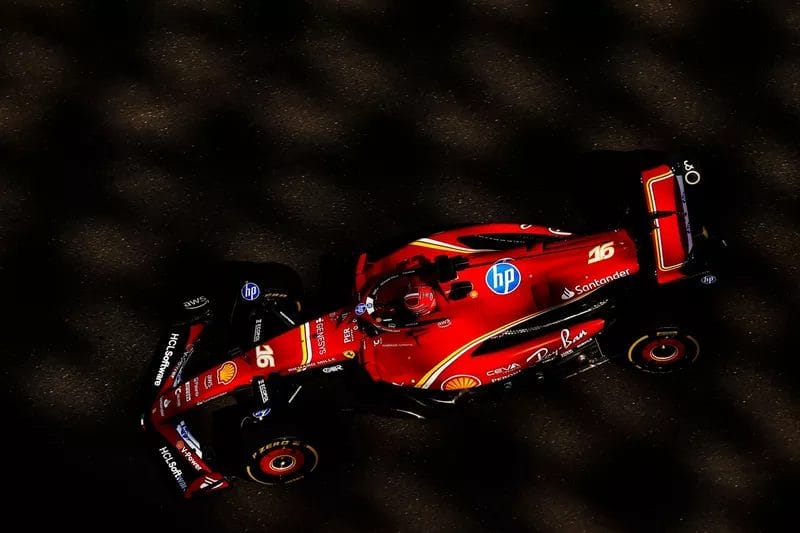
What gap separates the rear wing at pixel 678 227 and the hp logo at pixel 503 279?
76cm

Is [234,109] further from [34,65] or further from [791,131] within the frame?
[791,131]

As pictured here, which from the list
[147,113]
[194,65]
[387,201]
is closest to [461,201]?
[387,201]

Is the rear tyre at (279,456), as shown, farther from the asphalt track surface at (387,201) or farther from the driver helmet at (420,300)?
the driver helmet at (420,300)

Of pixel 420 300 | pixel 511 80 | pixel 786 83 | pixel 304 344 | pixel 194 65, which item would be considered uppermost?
pixel 194 65

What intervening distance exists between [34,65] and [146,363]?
2440mm

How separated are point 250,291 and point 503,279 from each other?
59.7 inches

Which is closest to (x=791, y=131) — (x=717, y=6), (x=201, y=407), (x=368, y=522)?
(x=717, y=6)

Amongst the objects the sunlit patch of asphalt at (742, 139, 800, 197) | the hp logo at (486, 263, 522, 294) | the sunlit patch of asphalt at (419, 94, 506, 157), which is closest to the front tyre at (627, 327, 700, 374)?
the hp logo at (486, 263, 522, 294)

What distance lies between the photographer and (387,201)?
5945 millimetres

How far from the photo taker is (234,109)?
6242 millimetres

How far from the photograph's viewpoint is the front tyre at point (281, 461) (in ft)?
16.2

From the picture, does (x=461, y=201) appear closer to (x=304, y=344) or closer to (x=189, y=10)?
(x=304, y=344)

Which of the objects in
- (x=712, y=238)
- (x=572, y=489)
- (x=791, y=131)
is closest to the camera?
(x=712, y=238)

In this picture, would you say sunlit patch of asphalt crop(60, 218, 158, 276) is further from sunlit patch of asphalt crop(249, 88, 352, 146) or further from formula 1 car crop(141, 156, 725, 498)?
sunlit patch of asphalt crop(249, 88, 352, 146)
